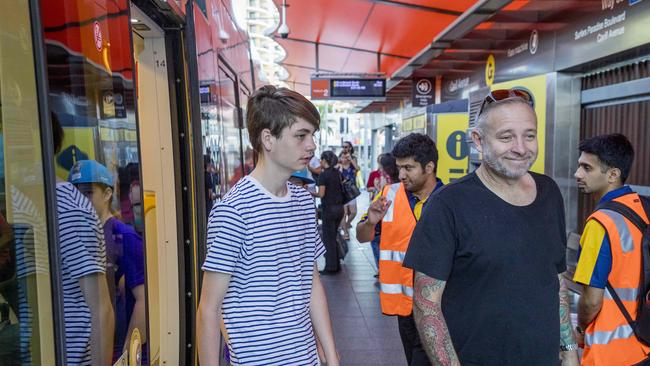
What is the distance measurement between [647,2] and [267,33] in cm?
800

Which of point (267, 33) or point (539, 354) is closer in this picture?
point (539, 354)

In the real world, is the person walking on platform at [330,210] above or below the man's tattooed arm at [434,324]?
below

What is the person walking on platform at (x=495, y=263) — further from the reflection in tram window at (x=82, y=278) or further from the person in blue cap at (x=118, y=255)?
the reflection in tram window at (x=82, y=278)

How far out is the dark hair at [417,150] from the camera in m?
3.64

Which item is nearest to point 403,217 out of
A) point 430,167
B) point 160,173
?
point 430,167

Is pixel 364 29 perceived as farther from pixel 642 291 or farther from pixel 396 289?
pixel 642 291

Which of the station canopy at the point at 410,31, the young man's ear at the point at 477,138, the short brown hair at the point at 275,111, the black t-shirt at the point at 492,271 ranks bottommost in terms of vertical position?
the black t-shirt at the point at 492,271

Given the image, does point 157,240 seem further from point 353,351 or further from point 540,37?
point 540,37

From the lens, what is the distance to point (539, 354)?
2.12 m

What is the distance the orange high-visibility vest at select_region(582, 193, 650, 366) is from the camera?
2834mm

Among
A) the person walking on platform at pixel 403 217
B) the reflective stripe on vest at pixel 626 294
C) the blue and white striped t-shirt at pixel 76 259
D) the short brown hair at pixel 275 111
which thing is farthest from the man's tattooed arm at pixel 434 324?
the person walking on platform at pixel 403 217

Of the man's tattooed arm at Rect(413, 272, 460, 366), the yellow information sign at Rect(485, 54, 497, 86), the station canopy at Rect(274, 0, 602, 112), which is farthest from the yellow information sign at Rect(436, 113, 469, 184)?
the man's tattooed arm at Rect(413, 272, 460, 366)

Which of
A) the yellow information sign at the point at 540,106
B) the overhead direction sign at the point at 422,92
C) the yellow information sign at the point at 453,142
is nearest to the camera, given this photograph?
the yellow information sign at the point at 540,106

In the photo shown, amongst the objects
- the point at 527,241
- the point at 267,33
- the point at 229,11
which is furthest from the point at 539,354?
the point at 267,33
